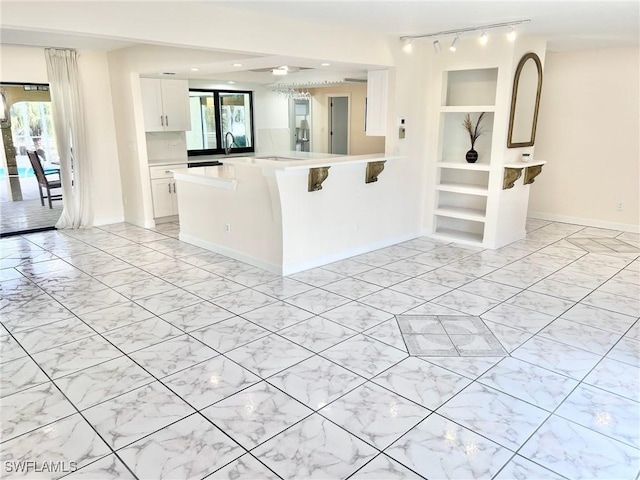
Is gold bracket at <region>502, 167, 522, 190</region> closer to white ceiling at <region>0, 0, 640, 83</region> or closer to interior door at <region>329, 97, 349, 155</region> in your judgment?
white ceiling at <region>0, 0, 640, 83</region>

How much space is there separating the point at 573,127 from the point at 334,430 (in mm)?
6130

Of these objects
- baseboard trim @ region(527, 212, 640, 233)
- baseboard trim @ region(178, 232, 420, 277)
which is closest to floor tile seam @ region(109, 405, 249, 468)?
baseboard trim @ region(178, 232, 420, 277)

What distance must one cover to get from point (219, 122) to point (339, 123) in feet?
8.92

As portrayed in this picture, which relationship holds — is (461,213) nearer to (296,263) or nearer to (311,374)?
(296,263)

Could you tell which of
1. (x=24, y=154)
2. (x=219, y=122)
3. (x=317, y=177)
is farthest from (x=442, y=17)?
(x=24, y=154)

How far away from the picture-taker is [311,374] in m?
2.82

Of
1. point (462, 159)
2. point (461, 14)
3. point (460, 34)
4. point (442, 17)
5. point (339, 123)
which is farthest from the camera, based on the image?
point (339, 123)

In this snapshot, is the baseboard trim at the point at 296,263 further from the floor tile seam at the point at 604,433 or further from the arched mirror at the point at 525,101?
the floor tile seam at the point at 604,433

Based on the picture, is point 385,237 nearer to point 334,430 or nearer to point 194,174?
point 194,174

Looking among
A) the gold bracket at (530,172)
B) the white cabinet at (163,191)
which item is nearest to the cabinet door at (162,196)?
the white cabinet at (163,191)

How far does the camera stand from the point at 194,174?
5453 millimetres

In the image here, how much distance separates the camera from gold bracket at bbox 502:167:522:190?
5297mm

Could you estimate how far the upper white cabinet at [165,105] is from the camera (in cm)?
664

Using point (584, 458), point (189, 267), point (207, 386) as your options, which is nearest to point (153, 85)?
point (189, 267)
